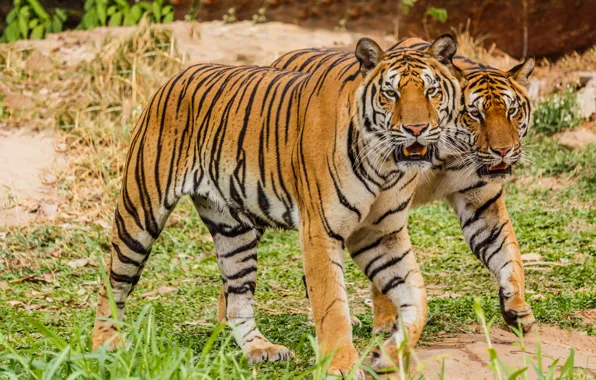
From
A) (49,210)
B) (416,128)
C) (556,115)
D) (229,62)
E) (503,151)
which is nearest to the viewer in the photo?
(416,128)

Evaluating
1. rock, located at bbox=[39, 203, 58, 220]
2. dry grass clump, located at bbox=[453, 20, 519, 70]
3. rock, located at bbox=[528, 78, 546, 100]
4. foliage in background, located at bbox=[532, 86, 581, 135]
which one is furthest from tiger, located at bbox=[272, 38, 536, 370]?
dry grass clump, located at bbox=[453, 20, 519, 70]

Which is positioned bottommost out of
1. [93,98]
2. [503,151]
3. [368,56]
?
[93,98]

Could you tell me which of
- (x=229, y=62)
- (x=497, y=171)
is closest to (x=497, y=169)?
(x=497, y=171)

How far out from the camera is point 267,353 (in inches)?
187

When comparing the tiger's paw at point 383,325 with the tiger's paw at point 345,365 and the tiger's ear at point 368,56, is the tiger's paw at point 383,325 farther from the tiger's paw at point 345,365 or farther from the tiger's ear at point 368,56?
the tiger's ear at point 368,56

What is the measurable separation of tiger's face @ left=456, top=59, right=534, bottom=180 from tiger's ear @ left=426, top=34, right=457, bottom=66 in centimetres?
A: 56

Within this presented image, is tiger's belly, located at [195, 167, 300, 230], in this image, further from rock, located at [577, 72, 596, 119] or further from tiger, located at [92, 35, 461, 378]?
rock, located at [577, 72, 596, 119]

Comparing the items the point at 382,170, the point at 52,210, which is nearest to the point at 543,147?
the point at 52,210

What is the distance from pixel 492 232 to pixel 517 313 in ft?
1.52

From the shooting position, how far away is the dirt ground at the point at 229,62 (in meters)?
4.36

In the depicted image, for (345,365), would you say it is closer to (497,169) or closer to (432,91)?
(432,91)

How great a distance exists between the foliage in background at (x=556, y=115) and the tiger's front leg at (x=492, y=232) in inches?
176

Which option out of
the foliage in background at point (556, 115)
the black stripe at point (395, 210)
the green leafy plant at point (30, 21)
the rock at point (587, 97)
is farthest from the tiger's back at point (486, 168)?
the green leafy plant at point (30, 21)

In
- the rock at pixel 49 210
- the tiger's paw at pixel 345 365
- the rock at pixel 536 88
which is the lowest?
the rock at pixel 49 210
